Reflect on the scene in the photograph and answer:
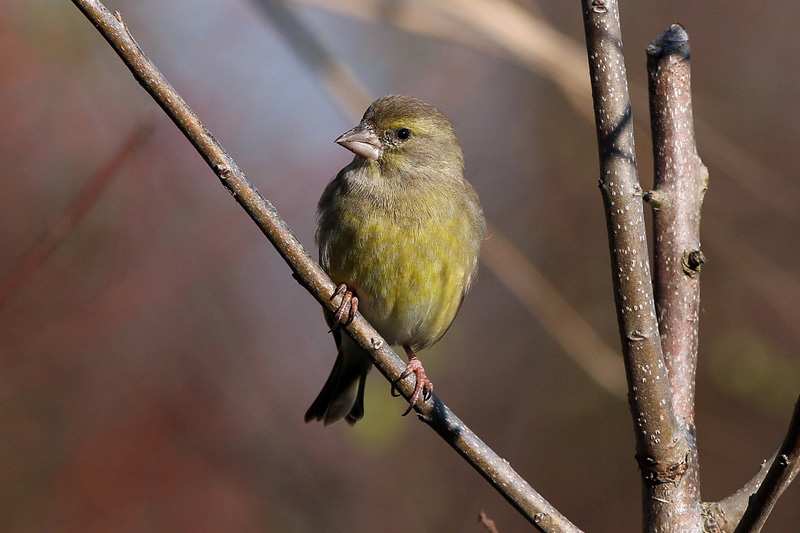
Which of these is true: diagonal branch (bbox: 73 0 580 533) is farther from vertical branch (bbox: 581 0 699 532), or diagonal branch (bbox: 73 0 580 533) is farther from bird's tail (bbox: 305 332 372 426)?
bird's tail (bbox: 305 332 372 426)

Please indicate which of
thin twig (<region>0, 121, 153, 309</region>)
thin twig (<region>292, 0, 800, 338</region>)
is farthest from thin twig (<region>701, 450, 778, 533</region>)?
thin twig (<region>0, 121, 153, 309</region>)

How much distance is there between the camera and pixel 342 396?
460cm

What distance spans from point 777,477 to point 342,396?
9.34 feet

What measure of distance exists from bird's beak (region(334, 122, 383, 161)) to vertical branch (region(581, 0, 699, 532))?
185 cm

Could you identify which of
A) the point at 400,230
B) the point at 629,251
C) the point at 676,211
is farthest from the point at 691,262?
the point at 400,230

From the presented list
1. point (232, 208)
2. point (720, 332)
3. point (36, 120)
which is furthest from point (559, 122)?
point (36, 120)

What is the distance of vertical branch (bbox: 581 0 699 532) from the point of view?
2330 millimetres

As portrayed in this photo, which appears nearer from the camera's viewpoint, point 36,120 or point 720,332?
point 36,120

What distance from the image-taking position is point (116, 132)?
5.79 m

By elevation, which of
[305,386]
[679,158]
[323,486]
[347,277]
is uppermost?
[679,158]

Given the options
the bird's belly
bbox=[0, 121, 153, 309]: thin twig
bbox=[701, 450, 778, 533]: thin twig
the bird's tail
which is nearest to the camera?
bbox=[701, 450, 778, 533]: thin twig

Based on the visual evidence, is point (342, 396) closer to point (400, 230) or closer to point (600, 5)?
point (400, 230)

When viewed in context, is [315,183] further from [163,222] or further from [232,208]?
[163,222]

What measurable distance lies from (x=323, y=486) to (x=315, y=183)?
2.22m
